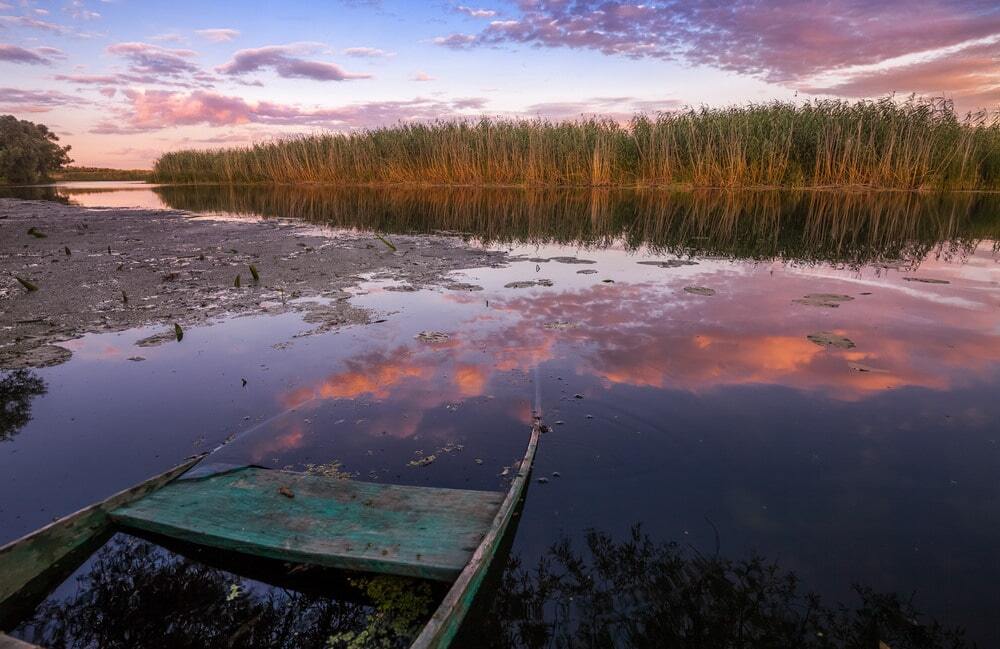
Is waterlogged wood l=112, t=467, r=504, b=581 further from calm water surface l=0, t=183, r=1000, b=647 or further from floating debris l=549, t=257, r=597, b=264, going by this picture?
floating debris l=549, t=257, r=597, b=264

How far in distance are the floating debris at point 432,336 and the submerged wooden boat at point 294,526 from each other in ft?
6.72

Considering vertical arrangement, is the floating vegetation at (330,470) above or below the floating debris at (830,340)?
below

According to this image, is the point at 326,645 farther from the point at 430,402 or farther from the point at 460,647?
the point at 430,402

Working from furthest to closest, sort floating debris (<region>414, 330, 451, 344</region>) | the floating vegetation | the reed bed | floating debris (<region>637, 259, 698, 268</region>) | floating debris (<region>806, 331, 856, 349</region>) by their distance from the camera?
the reed bed
floating debris (<region>637, 259, 698, 268</region>)
floating debris (<region>414, 330, 451, 344</region>)
floating debris (<region>806, 331, 856, 349</region>)
the floating vegetation

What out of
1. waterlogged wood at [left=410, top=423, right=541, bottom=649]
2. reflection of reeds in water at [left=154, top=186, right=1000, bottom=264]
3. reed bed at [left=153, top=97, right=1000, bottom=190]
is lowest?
waterlogged wood at [left=410, top=423, right=541, bottom=649]

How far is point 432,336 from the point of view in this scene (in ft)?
15.2

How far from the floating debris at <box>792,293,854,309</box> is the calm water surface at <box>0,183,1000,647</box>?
54mm

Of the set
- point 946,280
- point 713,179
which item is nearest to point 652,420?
point 946,280

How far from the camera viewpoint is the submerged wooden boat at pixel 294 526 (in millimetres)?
1898

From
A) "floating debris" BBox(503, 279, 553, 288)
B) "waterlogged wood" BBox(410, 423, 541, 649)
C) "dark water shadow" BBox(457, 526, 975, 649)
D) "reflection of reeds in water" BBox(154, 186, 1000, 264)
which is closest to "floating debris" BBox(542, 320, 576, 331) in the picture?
"floating debris" BBox(503, 279, 553, 288)

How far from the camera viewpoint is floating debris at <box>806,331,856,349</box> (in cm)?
432

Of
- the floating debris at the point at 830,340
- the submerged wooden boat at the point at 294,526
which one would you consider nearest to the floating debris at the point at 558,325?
the floating debris at the point at 830,340

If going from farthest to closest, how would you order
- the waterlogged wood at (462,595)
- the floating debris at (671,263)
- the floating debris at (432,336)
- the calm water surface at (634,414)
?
the floating debris at (671,263) → the floating debris at (432,336) → the calm water surface at (634,414) → the waterlogged wood at (462,595)

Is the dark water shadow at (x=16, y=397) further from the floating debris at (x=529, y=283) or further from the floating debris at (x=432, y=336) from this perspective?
the floating debris at (x=529, y=283)
